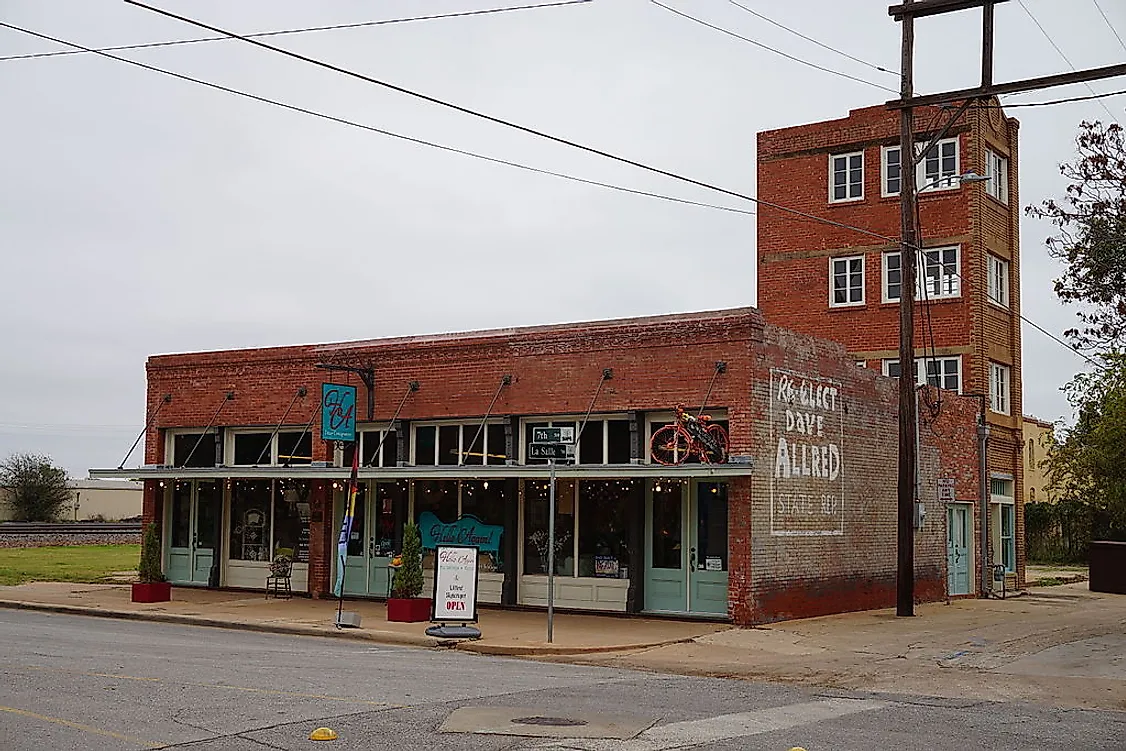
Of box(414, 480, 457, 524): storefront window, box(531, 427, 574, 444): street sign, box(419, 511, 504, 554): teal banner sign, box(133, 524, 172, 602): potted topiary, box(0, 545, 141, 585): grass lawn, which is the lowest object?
box(0, 545, 141, 585): grass lawn

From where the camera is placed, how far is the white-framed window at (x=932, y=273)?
33.4 metres

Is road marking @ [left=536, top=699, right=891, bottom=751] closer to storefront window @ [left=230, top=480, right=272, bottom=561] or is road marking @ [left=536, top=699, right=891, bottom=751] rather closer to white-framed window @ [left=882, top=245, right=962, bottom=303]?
storefront window @ [left=230, top=480, right=272, bottom=561]

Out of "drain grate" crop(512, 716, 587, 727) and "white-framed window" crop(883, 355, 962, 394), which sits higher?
"white-framed window" crop(883, 355, 962, 394)

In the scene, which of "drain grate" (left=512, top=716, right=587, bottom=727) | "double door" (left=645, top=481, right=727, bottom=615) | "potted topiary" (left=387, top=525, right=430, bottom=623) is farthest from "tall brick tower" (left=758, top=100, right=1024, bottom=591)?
"drain grate" (left=512, top=716, right=587, bottom=727)

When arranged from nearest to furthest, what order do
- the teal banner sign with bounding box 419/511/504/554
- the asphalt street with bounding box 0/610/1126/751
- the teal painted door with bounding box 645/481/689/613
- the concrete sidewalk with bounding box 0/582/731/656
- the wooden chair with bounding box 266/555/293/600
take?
the asphalt street with bounding box 0/610/1126/751 < the concrete sidewalk with bounding box 0/582/731/656 < the teal painted door with bounding box 645/481/689/613 < the teal banner sign with bounding box 419/511/504/554 < the wooden chair with bounding box 266/555/293/600

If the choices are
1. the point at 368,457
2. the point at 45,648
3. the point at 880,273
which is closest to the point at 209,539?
the point at 368,457

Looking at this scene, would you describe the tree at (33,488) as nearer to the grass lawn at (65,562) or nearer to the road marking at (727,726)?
the grass lawn at (65,562)

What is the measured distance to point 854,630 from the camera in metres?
21.6

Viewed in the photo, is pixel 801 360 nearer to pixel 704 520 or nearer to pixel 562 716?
pixel 704 520

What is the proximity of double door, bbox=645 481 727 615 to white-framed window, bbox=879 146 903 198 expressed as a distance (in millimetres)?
14475

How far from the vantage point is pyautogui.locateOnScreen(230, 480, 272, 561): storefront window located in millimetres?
28156

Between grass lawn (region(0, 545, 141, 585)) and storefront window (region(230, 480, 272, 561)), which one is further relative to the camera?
grass lawn (region(0, 545, 141, 585))

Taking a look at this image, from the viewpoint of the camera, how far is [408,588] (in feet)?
73.8

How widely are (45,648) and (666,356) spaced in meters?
10.8
